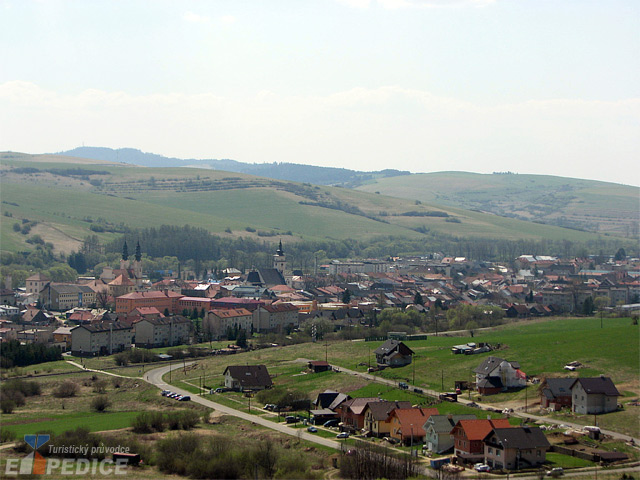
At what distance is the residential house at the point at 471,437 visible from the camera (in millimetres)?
42875

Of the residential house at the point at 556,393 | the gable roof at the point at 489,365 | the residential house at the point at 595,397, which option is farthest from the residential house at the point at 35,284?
the residential house at the point at 595,397

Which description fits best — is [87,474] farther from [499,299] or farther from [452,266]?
[452,266]

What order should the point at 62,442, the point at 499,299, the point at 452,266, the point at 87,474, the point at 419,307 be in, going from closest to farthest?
the point at 87,474 → the point at 62,442 → the point at 419,307 → the point at 499,299 → the point at 452,266

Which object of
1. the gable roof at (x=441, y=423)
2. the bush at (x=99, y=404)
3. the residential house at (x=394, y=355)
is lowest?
the bush at (x=99, y=404)

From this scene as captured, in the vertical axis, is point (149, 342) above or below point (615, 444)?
below

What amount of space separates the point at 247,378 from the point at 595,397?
24.0 m

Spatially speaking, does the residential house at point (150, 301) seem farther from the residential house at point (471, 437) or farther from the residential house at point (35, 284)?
the residential house at point (471, 437)

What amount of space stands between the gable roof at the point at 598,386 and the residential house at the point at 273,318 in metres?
54.6

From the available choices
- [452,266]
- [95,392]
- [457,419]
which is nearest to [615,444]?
[457,419]

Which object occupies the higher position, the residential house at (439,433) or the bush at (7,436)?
the residential house at (439,433)

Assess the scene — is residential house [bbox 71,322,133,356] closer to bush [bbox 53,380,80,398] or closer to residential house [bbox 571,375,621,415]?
bush [bbox 53,380,80,398]

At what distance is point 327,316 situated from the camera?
10775cm

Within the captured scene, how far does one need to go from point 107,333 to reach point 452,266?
105 metres

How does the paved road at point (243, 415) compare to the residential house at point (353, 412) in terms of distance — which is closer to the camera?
the paved road at point (243, 415)
